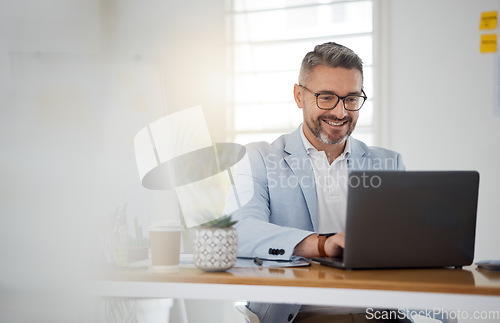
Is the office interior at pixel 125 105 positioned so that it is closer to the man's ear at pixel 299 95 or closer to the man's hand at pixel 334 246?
the man's hand at pixel 334 246

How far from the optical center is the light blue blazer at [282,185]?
1.33 m

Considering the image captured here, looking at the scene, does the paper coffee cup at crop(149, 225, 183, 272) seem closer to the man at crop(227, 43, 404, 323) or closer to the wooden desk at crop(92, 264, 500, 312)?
the wooden desk at crop(92, 264, 500, 312)

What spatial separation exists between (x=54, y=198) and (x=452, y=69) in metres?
2.65

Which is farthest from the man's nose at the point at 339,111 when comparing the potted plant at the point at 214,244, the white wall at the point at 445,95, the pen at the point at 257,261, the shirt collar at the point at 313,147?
the white wall at the point at 445,95

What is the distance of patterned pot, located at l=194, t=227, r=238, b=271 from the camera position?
0.95 m

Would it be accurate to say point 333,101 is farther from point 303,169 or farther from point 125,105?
point 125,105

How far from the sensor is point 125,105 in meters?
1.28

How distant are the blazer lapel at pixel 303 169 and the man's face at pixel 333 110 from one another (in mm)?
116

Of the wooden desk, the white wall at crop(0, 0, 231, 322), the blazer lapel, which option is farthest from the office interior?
the blazer lapel

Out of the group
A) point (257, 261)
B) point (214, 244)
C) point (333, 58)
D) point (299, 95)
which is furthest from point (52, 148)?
point (299, 95)

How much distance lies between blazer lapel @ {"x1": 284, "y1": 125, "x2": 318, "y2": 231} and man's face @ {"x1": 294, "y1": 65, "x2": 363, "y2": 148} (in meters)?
0.12

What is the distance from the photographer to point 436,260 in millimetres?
1031

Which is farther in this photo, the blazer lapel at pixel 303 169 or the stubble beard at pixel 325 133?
the stubble beard at pixel 325 133

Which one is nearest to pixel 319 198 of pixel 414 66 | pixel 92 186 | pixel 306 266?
pixel 306 266
